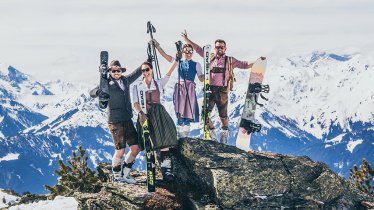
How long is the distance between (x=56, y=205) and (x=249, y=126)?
25.4 feet

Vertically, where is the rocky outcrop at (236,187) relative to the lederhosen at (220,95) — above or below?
below

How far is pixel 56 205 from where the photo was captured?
21000mm

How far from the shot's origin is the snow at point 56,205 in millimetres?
20703

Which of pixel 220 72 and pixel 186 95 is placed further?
pixel 186 95

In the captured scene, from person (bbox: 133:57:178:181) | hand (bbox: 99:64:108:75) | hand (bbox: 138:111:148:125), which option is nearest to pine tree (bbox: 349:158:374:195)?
person (bbox: 133:57:178:181)

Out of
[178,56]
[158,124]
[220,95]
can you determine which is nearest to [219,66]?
[220,95]

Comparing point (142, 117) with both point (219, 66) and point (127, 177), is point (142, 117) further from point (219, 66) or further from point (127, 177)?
point (219, 66)

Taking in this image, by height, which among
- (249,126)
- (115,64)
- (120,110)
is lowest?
(249,126)

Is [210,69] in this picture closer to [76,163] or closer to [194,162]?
[194,162]

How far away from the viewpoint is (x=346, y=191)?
18.4 metres

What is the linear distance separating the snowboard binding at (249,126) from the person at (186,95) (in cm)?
165

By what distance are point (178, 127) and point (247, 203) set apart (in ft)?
13.3

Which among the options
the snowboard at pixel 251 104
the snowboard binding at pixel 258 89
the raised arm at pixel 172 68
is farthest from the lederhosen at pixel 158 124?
the snowboard binding at pixel 258 89

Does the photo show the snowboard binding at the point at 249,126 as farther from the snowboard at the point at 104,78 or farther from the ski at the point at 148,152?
the snowboard at the point at 104,78
